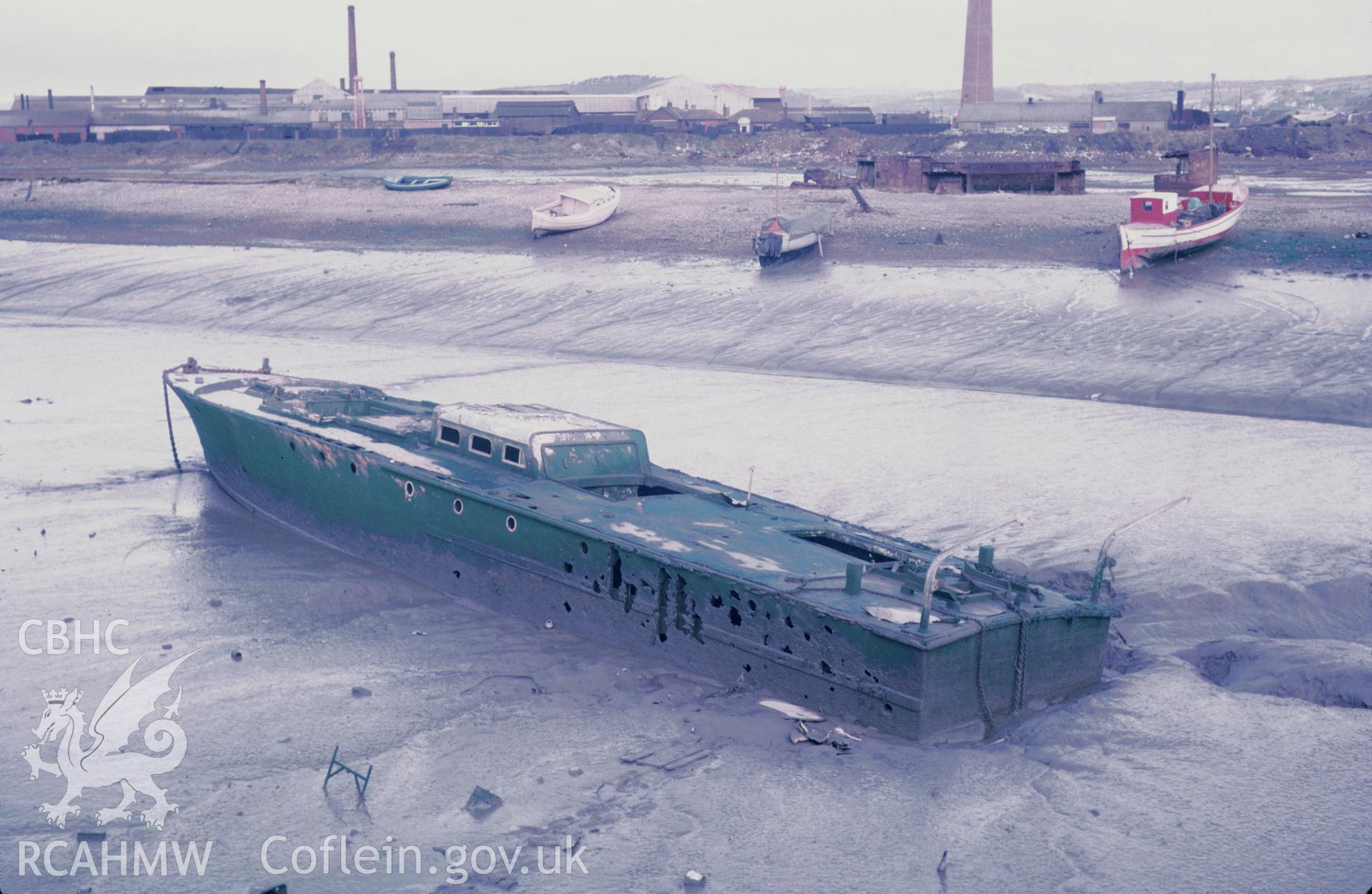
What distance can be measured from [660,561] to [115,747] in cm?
466

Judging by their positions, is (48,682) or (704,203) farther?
(704,203)

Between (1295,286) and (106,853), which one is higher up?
(1295,286)

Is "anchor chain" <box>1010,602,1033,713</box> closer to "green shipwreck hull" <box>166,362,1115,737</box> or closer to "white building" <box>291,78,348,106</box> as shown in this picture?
"green shipwreck hull" <box>166,362,1115,737</box>

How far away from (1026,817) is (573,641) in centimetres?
473

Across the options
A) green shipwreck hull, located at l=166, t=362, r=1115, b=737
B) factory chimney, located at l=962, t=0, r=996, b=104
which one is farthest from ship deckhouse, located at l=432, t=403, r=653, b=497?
factory chimney, located at l=962, t=0, r=996, b=104

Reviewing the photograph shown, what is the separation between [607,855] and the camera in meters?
8.46

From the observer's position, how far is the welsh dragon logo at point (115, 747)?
9039 mm

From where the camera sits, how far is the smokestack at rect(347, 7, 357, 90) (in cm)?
9112

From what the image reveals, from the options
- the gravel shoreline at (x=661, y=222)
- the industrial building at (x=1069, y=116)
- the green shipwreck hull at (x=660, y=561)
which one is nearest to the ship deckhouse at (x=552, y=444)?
the green shipwreck hull at (x=660, y=561)

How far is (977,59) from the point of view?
91375 millimetres

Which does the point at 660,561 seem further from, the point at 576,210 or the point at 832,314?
the point at 576,210

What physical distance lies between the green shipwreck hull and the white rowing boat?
20.2 m

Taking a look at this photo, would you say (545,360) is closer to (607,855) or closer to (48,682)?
(48,682)

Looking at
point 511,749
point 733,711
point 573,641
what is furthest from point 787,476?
point 511,749
